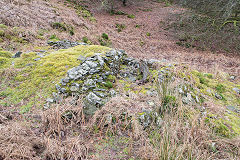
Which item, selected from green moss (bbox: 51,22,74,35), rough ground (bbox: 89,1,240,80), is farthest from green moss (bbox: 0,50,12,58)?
rough ground (bbox: 89,1,240,80)

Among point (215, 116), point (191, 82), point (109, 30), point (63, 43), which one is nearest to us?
point (215, 116)

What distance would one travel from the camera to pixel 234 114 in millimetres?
3586

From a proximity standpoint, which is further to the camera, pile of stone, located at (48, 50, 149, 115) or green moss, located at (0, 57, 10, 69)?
green moss, located at (0, 57, 10, 69)

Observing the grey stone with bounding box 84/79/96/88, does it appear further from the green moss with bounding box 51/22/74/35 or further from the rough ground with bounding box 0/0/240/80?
the green moss with bounding box 51/22/74/35

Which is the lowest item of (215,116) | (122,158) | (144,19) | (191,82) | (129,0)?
(122,158)

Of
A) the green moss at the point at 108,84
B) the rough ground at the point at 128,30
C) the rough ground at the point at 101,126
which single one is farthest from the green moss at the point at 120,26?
the green moss at the point at 108,84

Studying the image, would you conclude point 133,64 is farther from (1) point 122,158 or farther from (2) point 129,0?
(2) point 129,0

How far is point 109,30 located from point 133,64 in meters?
7.86

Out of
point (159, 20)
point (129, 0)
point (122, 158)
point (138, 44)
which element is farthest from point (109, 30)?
point (129, 0)

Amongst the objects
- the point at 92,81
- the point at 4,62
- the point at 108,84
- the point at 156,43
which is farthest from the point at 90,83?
the point at 156,43

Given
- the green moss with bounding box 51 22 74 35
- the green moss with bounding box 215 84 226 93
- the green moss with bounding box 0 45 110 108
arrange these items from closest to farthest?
the green moss with bounding box 0 45 110 108, the green moss with bounding box 215 84 226 93, the green moss with bounding box 51 22 74 35

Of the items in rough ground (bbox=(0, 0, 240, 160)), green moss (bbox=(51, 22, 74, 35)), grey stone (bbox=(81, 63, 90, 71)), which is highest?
green moss (bbox=(51, 22, 74, 35))

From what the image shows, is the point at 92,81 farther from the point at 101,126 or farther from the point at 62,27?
the point at 62,27

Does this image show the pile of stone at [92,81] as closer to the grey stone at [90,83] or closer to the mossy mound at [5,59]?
the grey stone at [90,83]
